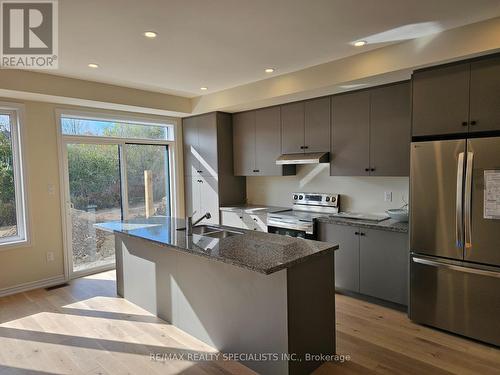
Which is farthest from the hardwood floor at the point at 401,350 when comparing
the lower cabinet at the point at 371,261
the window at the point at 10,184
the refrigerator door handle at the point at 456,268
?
the window at the point at 10,184

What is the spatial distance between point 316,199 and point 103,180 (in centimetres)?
299

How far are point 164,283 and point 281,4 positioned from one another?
98.5 inches

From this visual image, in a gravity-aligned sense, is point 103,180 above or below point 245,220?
above

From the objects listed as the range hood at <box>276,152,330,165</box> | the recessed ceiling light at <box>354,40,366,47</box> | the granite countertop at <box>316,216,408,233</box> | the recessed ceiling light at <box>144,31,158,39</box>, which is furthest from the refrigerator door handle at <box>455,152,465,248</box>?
the recessed ceiling light at <box>144,31,158,39</box>

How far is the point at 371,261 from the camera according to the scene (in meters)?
3.33

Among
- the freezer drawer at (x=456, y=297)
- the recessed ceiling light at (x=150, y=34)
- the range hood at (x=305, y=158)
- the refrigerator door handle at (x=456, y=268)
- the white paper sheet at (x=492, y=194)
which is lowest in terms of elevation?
the freezer drawer at (x=456, y=297)

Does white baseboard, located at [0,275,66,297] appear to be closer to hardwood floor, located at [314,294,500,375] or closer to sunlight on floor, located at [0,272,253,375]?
sunlight on floor, located at [0,272,253,375]

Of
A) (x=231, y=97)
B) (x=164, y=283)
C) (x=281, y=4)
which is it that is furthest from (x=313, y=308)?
(x=231, y=97)

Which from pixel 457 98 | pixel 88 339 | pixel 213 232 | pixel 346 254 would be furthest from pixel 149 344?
pixel 457 98

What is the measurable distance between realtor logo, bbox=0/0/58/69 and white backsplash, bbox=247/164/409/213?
121 inches

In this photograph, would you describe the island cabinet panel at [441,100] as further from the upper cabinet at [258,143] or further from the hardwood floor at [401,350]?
the upper cabinet at [258,143]

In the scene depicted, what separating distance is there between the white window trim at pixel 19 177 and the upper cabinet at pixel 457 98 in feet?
13.9

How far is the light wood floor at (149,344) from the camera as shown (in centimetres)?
235

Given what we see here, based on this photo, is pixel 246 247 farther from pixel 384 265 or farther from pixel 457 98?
pixel 457 98
